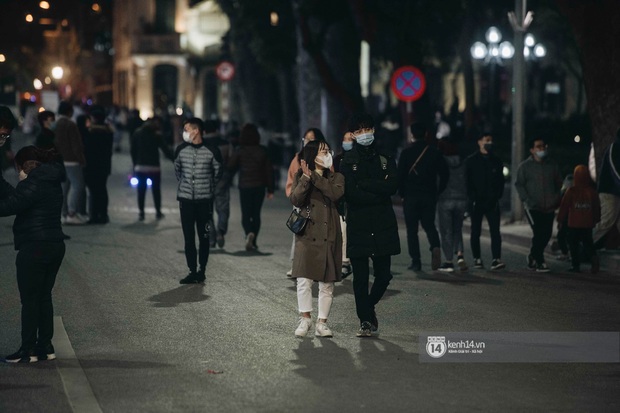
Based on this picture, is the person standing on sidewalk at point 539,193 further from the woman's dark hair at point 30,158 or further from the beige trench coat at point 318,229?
the woman's dark hair at point 30,158

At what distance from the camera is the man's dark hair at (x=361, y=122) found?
10.3 metres

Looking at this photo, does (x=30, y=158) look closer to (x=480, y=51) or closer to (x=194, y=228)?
(x=194, y=228)

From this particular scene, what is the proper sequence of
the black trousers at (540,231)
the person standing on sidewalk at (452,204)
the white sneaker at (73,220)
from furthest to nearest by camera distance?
1. the white sneaker at (73,220)
2. the black trousers at (540,231)
3. the person standing on sidewalk at (452,204)

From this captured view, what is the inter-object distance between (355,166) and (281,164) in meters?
27.8

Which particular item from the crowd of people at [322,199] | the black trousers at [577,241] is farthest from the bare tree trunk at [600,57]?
the black trousers at [577,241]

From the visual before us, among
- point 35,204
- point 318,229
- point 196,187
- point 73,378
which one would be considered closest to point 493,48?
point 196,187

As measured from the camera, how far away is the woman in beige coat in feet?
33.4

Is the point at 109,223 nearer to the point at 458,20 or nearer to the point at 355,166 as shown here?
the point at 355,166

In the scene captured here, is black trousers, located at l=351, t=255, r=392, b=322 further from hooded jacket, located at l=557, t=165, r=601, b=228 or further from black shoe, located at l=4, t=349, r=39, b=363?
hooded jacket, located at l=557, t=165, r=601, b=228

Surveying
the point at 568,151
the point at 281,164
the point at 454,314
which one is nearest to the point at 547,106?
the point at 281,164

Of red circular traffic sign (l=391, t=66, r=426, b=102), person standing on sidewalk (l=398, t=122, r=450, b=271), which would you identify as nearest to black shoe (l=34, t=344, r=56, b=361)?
person standing on sidewalk (l=398, t=122, r=450, b=271)

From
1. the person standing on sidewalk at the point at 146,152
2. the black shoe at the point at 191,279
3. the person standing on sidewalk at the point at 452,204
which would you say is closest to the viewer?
the black shoe at the point at 191,279

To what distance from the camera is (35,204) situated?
923 centimetres

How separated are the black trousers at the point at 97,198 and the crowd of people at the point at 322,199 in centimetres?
2
